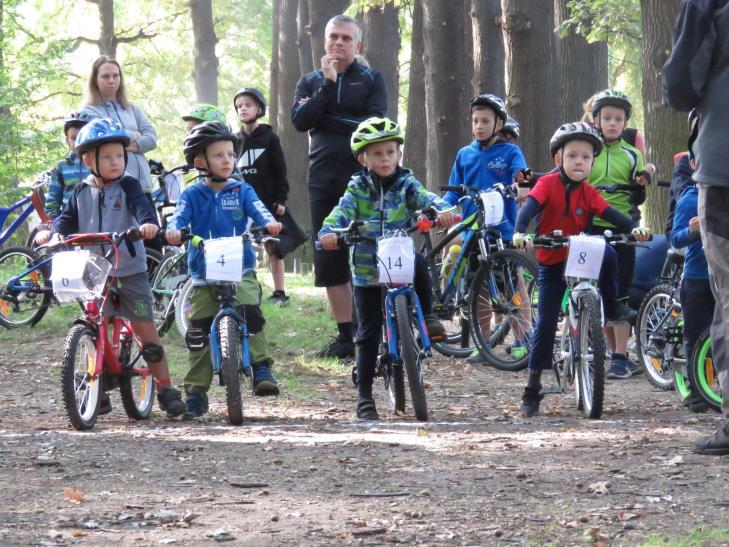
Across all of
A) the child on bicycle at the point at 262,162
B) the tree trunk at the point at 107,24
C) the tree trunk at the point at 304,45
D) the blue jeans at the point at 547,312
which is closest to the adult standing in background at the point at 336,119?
the child on bicycle at the point at 262,162

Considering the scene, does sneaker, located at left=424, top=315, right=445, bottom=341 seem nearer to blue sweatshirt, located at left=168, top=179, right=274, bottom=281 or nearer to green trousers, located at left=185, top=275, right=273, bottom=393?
green trousers, located at left=185, top=275, right=273, bottom=393

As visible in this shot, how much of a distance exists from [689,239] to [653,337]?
4.55 ft

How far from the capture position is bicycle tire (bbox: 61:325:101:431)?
811 centimetres

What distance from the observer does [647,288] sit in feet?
36.8

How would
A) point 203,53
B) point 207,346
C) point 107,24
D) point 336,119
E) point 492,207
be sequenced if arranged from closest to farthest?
point 207,346 → point 492,207 → point 336,119 → point 203,53 → point 107,24

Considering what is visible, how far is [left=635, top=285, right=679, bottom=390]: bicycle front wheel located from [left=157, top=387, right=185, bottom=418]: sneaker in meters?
3.43

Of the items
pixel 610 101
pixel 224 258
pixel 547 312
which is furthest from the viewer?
pixel 610 101

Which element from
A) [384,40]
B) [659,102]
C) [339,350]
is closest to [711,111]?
[339,350]

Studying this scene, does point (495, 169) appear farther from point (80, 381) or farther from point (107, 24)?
point (107, 24)

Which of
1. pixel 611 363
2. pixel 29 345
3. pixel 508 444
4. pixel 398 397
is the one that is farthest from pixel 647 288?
pixel 29 345

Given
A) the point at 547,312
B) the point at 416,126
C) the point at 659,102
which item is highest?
the point at 416,126

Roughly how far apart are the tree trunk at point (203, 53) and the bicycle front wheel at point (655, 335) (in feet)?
78.1

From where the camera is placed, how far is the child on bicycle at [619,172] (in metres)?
10.5

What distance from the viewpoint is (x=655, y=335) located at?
10047 mm
